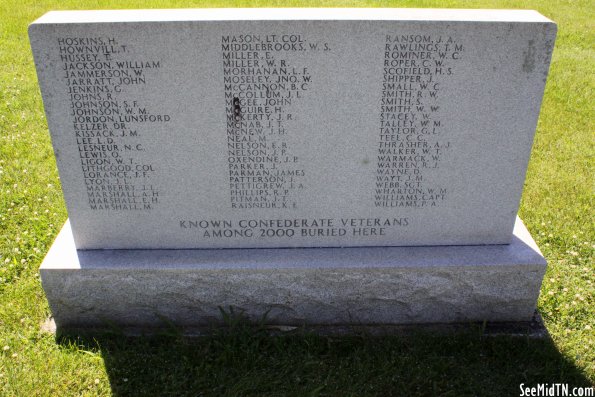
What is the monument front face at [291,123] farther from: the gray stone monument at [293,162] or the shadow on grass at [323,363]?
the shadow on grass at [323,363]

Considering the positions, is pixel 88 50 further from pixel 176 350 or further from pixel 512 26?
pixel 512 26

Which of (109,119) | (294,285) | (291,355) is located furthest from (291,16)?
(291,355)

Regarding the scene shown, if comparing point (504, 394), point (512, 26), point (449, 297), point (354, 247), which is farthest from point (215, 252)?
point (512, 26)

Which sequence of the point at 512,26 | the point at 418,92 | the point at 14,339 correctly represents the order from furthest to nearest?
the point at 14,339, the point at 418,92, the point at 512,26

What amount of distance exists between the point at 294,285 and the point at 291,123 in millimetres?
1140

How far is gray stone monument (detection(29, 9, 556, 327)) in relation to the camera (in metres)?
3.48

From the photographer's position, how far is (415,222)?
13.3 ft

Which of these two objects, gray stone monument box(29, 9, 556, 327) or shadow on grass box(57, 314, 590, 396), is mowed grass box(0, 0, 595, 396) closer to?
shadow on grass box(57, 314, 590, 396)

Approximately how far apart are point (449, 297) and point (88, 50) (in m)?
2.95

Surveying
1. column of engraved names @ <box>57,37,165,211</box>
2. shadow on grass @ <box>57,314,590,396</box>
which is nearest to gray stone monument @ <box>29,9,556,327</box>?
column of engraved names @ <box>57,37,165,211</box>

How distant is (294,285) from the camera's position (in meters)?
3.97

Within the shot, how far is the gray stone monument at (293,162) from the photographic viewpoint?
3.48 meters

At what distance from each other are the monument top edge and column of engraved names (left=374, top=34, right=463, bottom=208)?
17 centimetres

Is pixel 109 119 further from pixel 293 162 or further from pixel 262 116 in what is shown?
pixel 293 162
